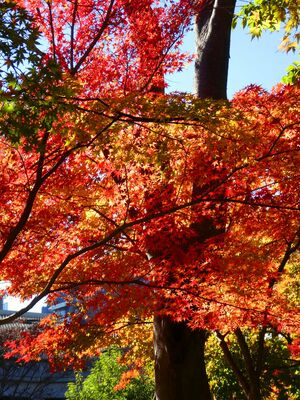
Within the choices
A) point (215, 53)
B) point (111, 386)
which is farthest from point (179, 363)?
point (111, 386)

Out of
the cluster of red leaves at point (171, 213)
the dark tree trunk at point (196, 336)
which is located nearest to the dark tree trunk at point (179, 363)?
the dark tree trunk at point (196, 336)

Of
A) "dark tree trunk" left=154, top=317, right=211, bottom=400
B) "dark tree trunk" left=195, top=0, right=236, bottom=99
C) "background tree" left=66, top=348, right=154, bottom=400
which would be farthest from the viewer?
"background tree" left=66, top=348, right=154, bottom=400

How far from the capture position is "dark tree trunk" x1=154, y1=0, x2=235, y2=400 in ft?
27.2

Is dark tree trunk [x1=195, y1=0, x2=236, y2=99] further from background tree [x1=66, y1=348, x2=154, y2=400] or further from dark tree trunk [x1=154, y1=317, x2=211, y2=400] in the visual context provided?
background tree [x1=66, y1=348, x2=154, y2=400]

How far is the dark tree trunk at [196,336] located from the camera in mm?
8289

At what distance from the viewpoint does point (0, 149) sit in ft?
22.0

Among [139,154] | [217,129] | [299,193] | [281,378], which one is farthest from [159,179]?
[281,378]

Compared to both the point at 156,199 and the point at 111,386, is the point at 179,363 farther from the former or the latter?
the point at 111,386

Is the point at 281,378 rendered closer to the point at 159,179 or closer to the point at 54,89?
the point at 159,179

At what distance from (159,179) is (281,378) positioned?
27.1 ft

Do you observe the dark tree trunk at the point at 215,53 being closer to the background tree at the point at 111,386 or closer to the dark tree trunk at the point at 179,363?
the dark tree trunk at the point at 179,363

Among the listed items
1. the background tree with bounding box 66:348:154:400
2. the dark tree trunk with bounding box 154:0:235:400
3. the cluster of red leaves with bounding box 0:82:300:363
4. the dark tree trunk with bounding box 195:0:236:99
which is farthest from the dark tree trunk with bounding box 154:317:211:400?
the background tree with bounding box 66:348:154:400

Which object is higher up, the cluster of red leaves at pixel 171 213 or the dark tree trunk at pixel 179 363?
the cluster of red leaves at pixel 171 213

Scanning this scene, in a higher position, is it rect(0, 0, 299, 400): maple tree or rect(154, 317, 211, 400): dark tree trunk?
rect(0, 0, 299, 400): maple tree
